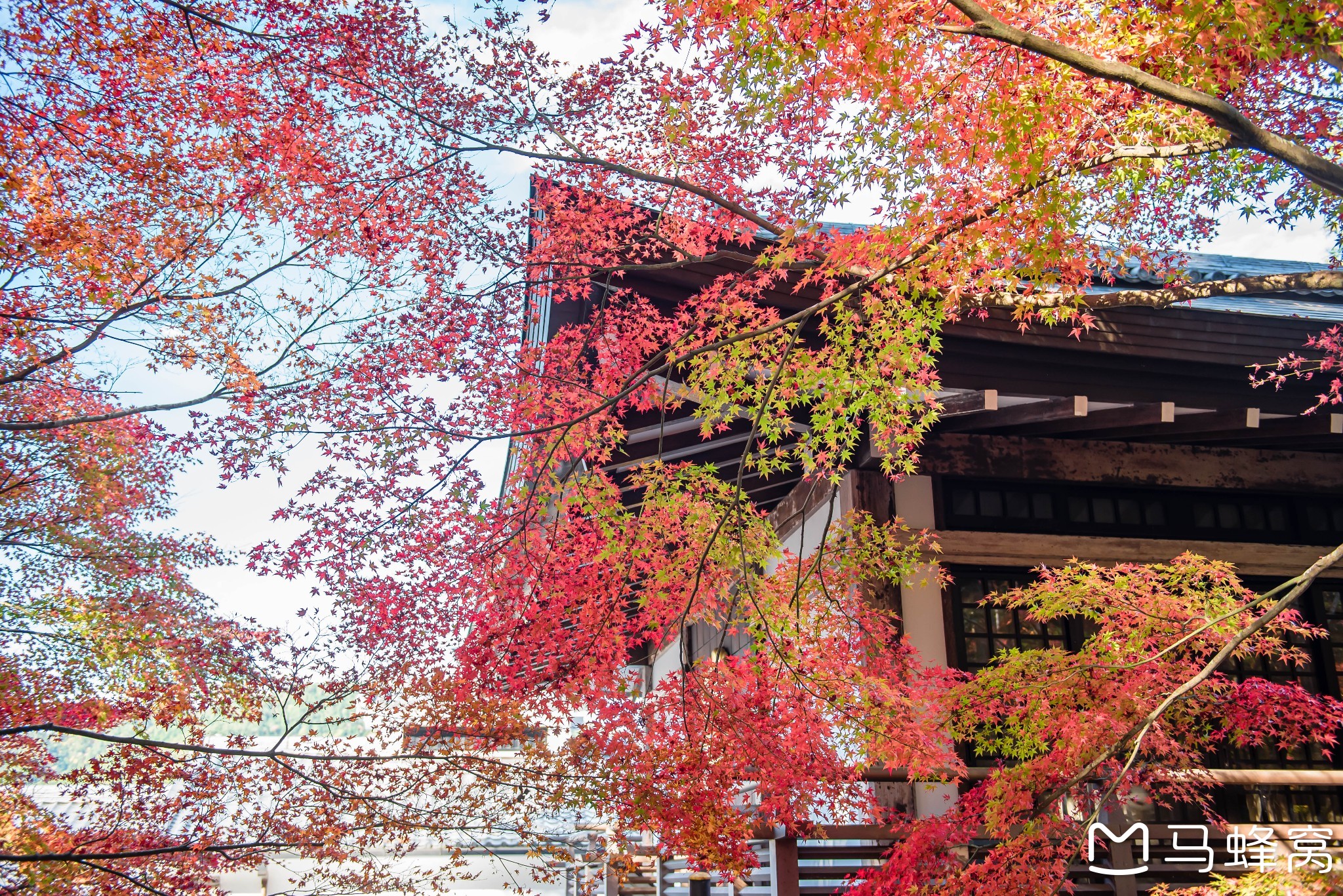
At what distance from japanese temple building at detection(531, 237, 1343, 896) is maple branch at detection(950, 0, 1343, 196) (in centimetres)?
291

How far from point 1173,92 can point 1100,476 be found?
478 cm

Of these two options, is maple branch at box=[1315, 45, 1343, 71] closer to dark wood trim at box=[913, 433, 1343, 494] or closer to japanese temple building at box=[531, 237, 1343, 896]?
japanese temple building at box=[531, 237, 1343, 896]

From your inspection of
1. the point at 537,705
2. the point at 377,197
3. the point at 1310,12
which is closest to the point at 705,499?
the point at 537,705

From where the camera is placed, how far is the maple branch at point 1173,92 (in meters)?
3.03

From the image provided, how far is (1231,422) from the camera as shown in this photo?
22.6ft

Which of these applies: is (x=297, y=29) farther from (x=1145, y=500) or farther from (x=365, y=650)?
(x=1145, y=500)

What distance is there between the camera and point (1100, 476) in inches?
286

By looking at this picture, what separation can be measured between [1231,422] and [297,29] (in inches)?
286

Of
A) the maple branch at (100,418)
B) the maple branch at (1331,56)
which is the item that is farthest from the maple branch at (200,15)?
the maple branch at (1331,56)

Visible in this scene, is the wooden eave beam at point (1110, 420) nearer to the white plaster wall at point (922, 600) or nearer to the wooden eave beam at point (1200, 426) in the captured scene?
the wooden eave beam at point (1200, 426)

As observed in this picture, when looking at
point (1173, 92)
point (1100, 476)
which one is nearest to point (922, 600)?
point (1100, 476)

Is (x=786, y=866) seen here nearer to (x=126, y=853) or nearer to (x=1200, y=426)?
A: (x=126, y=853)

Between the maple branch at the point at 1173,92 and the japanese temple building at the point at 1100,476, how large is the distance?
2.91 metres

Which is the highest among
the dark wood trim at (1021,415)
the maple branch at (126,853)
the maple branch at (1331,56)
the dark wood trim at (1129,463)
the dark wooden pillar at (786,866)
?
the maple branch at (1331,56)
